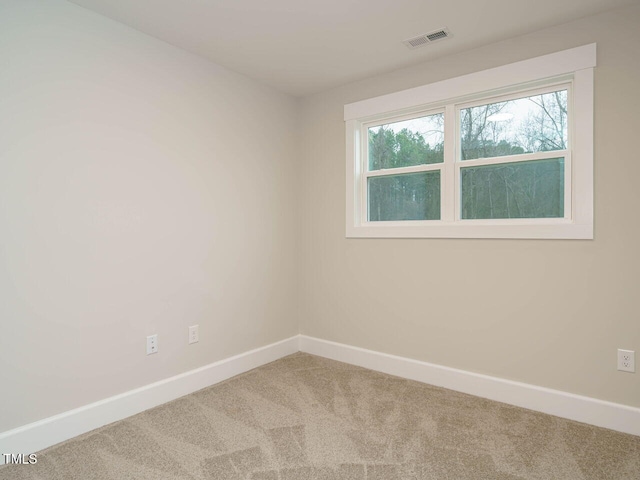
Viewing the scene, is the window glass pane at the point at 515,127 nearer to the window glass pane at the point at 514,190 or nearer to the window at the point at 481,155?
the window at the point at 481,155

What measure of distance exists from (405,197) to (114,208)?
2160 mm

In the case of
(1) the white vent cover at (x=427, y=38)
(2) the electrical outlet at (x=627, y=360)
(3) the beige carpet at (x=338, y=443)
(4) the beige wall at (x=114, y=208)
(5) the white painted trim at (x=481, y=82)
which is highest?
(1) the white vent cover at (x=427, y=38)

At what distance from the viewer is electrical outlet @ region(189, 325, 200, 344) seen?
2781 mm

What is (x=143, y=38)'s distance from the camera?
2465 millimetres

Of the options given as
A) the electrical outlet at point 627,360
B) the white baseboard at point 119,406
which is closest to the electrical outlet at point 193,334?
the white baseboard at point 119,406

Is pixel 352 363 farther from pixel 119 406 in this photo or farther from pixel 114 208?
pixel 114 208

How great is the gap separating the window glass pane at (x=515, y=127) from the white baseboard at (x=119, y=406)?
246cm

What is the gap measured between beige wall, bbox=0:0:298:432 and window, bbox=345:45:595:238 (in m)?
1.03

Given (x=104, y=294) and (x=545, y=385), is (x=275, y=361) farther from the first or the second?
(x=545, y=385)

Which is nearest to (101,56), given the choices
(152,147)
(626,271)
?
(152,147)

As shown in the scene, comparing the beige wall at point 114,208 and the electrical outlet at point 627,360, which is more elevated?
the beige wall at point 114,208

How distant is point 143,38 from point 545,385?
349 centimetres

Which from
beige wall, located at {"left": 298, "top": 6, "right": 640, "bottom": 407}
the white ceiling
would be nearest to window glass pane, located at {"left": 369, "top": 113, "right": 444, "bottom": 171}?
beige wall, located at {"left": 298, "top": 6, "right": 640, "bottom": 407}

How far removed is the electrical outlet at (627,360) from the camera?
86.2 inches
